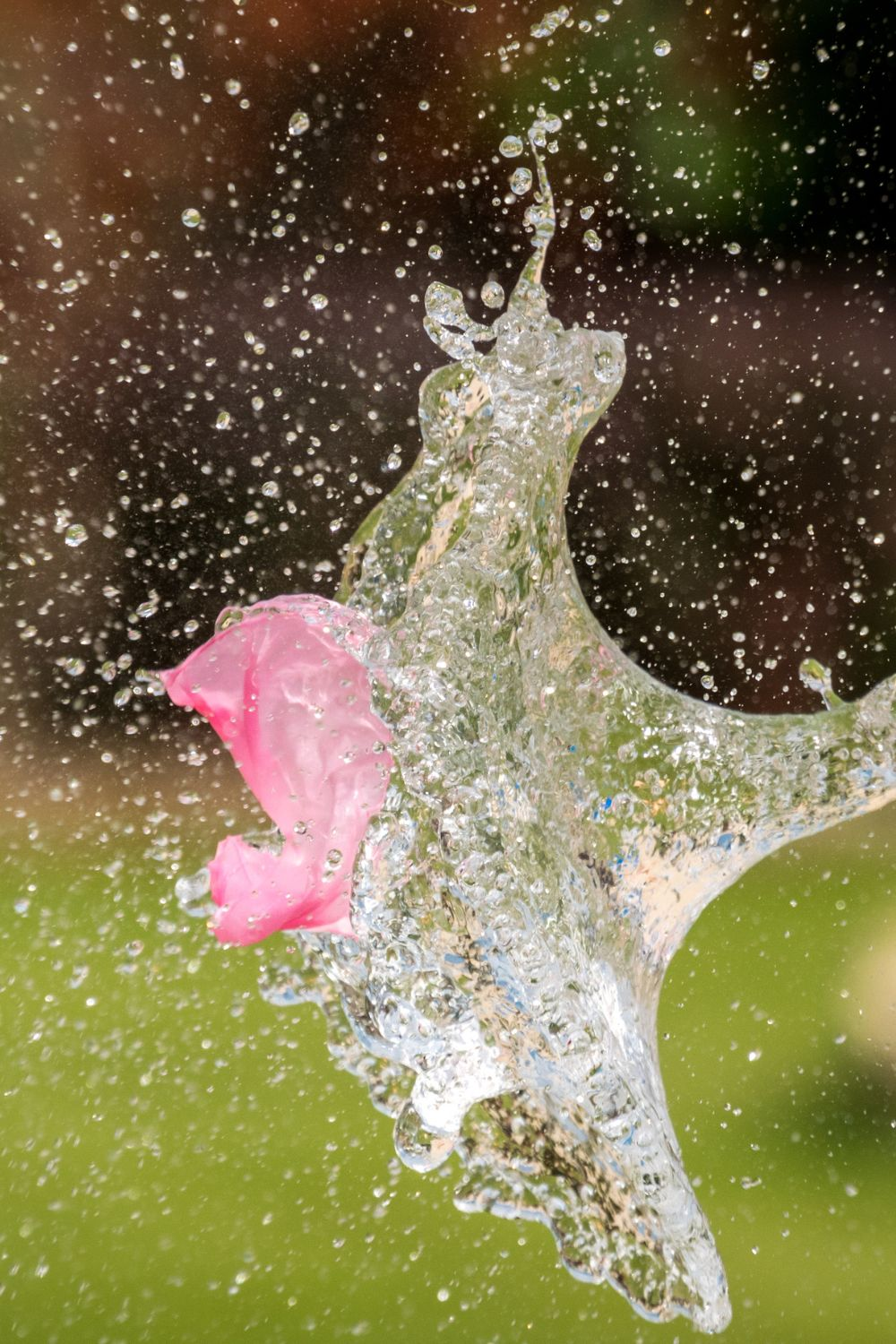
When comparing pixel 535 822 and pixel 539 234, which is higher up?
pixel 539 234

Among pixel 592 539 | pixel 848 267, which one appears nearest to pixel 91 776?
pixel 592 539

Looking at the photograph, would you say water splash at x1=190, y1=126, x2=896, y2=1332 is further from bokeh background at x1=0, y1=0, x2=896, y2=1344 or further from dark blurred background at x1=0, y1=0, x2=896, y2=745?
dark blurred background at x1=0, y1=0, x2=896, y2=745

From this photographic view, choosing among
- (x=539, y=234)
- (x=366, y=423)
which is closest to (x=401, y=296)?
(x=366, y=423)

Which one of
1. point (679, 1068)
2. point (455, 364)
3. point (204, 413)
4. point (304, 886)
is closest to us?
point (304, 886)

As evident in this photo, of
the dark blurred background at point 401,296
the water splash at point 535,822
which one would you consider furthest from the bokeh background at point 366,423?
the water splash at point 535,822

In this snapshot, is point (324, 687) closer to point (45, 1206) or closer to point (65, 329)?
point (45, 1206)

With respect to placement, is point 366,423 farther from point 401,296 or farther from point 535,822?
point 535,822
